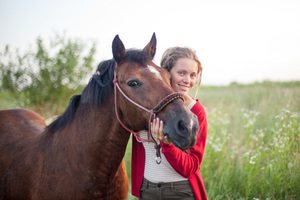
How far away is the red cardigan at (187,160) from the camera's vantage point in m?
1.61

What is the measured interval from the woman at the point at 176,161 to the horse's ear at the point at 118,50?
0.58 m

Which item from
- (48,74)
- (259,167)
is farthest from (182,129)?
(48,74)

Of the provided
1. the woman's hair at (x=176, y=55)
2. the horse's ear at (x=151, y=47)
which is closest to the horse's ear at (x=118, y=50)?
the horse's ear at (x=151, y=47)

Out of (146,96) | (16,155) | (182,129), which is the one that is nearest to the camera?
(182,129)

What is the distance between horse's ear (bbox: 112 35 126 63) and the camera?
1.76 metres

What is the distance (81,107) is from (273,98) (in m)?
7.10

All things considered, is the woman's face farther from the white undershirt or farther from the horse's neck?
the horse's neck

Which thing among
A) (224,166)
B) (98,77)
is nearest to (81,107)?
(98,77)

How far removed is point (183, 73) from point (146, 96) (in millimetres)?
685

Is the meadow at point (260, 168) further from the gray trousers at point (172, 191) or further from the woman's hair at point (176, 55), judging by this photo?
the woman's hair at point (176, 55)

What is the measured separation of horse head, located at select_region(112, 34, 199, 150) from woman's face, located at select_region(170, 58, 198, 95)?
1.07ft

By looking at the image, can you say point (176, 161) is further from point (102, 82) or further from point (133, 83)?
point (102, 82)

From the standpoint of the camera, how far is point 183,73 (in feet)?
6.92

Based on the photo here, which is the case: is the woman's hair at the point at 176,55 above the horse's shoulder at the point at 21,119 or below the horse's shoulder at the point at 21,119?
above
